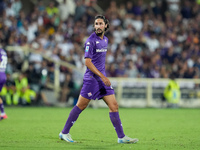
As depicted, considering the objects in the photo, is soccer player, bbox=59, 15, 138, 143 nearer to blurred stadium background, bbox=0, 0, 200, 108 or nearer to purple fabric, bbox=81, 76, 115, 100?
purple fabric, bbox=81, 76, 115, 100

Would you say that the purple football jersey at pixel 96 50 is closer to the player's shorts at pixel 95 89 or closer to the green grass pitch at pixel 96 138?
the player's shorts at pixel 95 89

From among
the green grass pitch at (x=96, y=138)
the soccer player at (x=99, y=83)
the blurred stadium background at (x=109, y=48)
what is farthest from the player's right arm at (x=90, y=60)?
the blurred stadium background at (x=109, y=48)

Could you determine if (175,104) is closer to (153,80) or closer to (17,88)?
(153,80)

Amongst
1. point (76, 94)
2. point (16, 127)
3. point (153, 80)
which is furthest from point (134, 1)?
point (16, 127)

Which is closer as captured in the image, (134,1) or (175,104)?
(175,104)

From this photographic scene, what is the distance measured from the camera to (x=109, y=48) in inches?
915

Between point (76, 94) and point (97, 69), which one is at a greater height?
point (97, 69)

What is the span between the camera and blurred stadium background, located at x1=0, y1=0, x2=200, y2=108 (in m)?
21.3

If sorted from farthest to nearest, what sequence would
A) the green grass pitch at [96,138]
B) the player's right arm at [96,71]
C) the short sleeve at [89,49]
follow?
the short sleeve at [89,49], the player's right arm at [96,71], the green grass pitch at [96,138]

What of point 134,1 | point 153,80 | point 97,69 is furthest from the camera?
point 134,1

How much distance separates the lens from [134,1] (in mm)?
26719

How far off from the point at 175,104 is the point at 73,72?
16.2ft

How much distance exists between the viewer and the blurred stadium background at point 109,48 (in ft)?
70.0

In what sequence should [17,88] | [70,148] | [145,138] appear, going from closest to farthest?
[70,148], [145,138], [17,88]
